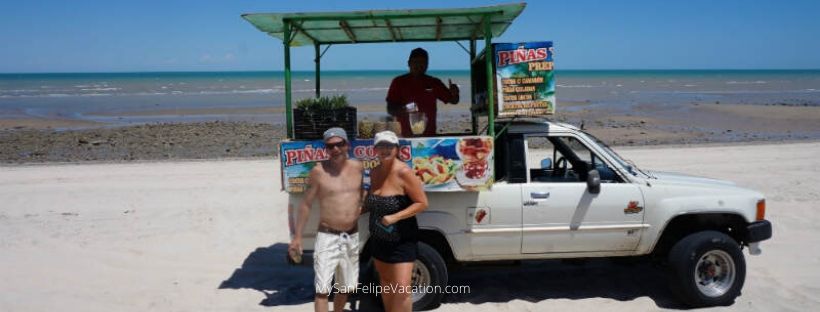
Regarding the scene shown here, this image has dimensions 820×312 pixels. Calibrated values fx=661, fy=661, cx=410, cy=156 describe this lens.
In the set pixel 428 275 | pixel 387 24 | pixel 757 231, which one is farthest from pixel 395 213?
pixel 757 231

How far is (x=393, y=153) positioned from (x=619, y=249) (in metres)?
2.33

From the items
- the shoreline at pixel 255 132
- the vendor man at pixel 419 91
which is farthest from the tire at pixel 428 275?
the shoreline at pixel 255 132

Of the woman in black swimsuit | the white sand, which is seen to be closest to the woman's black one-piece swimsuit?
the woman in black swimsuit

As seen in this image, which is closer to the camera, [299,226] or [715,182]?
[299,226]

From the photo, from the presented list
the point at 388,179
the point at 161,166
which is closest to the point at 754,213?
the point at 388,179

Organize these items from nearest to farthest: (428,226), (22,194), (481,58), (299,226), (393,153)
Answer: (393,153) → (299,226) → (428,226) → (481,58) → (22,194)

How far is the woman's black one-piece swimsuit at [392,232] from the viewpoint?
472 centimetres

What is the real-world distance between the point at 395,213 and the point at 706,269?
9.79ft

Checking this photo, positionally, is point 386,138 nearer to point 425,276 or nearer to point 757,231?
point 425,276

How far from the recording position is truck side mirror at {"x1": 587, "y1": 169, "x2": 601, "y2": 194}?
5.38 meters

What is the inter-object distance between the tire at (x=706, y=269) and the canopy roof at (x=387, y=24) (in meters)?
2.50

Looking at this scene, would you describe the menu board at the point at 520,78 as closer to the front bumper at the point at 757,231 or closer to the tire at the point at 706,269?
the tire at the point at 706,269

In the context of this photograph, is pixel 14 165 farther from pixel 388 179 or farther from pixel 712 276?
pixel 712 276

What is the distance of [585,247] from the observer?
568 centimetres
